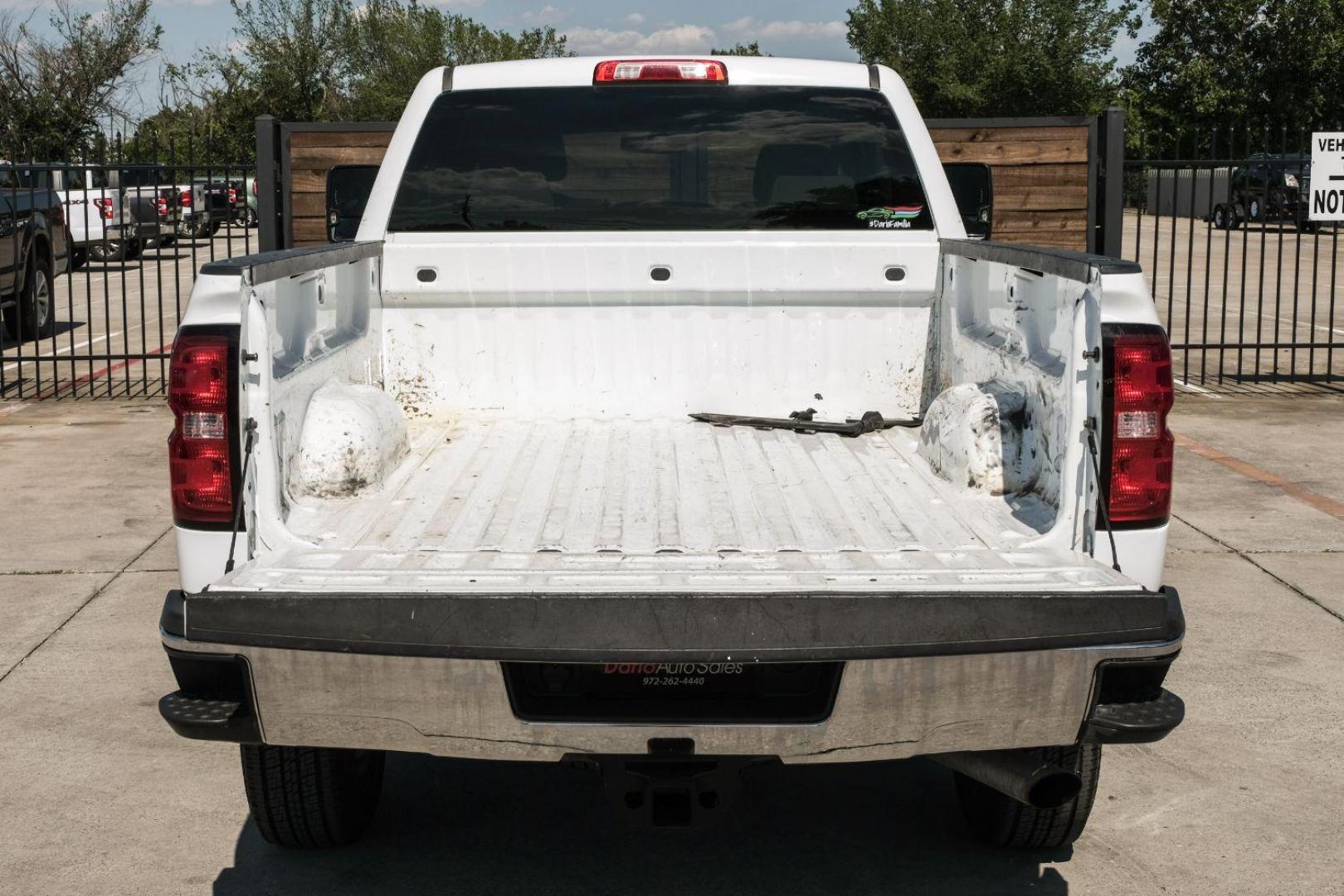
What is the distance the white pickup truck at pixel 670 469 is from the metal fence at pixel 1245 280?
274 inches

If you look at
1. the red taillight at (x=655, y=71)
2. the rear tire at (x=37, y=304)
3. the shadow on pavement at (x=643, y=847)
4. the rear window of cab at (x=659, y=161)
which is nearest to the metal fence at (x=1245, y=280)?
the rear window of cab at (x=659, y=161)

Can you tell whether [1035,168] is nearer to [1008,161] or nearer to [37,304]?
[1008,161]

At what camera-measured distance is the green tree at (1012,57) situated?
2142 inches

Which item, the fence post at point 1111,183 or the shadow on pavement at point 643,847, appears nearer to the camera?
the shadow on pavement at point 643,847

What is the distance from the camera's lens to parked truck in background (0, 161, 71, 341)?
13.2 meters

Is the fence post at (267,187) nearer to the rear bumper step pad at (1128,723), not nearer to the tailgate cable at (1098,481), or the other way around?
the tailgate cable at (1098,481)

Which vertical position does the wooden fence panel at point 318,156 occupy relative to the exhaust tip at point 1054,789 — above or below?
above

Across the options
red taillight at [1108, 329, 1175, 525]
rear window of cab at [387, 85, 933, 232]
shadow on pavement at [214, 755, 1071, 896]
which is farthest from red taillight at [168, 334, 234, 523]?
red taillight at [1108, 329, 1175, 525]

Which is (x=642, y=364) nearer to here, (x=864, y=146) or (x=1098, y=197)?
(x=864, y=146)

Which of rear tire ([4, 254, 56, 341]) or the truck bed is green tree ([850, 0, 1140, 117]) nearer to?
rear tire ([4, 254, 56, 341])

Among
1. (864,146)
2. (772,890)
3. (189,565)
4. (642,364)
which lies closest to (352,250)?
(642,364)

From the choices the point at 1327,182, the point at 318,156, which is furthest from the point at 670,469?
the point at 1327,182

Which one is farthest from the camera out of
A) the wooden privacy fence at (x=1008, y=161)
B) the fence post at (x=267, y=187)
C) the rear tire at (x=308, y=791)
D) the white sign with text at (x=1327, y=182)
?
the white sign with text at (x=1327, y=182)

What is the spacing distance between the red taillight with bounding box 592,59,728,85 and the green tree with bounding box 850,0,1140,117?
167 ft
